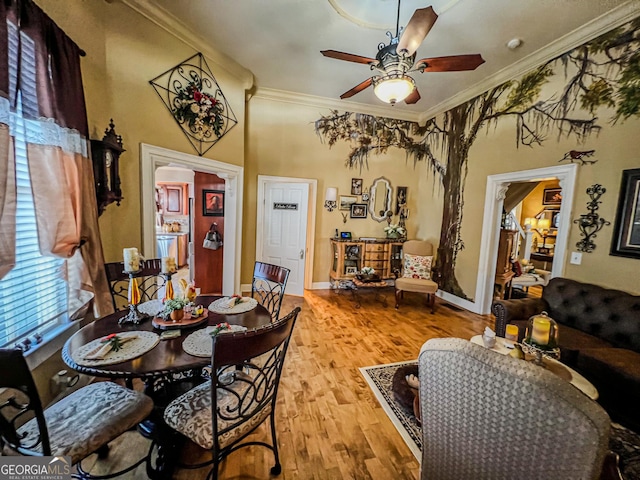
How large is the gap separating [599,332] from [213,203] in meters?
4.99

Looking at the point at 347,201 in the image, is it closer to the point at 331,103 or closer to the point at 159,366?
the point at 331,103

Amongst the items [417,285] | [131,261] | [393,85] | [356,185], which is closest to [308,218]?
[356,185]

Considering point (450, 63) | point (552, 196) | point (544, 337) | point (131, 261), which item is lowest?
point (544, 337)

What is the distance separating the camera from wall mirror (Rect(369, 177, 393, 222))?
17.2 ft

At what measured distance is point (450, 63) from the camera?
89.9 inches

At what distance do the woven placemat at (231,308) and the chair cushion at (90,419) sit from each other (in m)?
0.65

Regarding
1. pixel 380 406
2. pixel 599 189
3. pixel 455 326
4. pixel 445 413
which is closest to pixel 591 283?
pixel 599 189

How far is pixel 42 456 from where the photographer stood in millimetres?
1090

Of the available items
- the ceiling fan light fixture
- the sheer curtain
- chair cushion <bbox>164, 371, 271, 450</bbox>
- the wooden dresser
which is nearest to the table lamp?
the wooden dresser

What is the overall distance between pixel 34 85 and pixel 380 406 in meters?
3.15

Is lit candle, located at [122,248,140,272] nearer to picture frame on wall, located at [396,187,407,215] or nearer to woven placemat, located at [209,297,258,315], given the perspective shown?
woven placemat, located at [209,297,258,315]

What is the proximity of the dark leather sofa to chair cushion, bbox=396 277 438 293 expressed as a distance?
135 cm

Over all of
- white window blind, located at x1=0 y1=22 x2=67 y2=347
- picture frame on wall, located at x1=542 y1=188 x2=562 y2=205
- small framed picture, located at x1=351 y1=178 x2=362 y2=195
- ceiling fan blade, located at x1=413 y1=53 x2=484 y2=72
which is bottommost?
white window blind, located at x1=0 y1=22 x2=67 y2=347

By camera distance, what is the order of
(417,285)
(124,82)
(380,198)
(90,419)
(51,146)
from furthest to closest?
(380,198) → (417,285) → (124,82) → (51,146) → (90,419)
